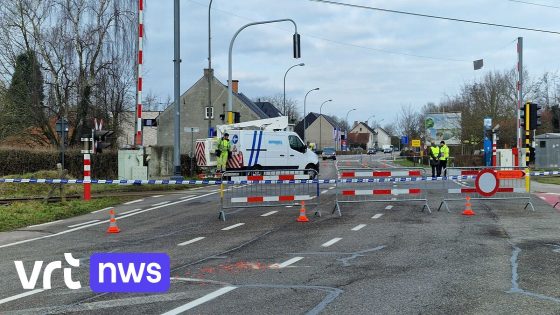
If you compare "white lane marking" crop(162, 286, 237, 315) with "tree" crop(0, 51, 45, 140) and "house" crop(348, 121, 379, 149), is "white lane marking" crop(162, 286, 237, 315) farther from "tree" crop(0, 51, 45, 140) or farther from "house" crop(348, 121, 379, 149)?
"house" crop(348, 121, 379, 149)

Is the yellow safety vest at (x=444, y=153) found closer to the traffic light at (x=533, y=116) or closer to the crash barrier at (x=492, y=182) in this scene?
the traffic light at (x=533, y=116)

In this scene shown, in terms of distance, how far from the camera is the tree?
3203 cm

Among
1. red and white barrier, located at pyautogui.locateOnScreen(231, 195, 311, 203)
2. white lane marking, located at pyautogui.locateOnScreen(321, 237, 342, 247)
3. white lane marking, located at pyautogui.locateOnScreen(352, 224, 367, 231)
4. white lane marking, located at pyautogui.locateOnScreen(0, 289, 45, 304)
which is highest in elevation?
red and white barrier, located at pyautogui.locateOnScreen(231, 195, 311, 203)

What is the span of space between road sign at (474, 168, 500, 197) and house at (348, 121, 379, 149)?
140 m

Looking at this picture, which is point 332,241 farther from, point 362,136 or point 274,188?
point 362,136

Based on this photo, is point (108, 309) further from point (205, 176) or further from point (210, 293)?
point (205, 176)

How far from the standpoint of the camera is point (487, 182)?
576 inches

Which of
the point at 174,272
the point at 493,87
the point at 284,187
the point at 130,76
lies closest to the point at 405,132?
the point at 493,87

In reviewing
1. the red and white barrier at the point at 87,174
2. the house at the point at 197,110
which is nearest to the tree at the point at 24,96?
the red and white barrier at the point at 87,174

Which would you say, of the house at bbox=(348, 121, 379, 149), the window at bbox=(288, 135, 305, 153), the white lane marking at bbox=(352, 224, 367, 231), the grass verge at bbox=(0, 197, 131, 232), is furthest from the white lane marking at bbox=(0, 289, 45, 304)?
the house at bbox=(348, 121, 379, 149)

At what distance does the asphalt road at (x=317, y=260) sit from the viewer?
5.79 m

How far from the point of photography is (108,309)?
560 cm

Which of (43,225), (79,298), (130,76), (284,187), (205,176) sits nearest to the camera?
(79,298)

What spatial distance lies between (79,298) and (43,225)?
7796mm
